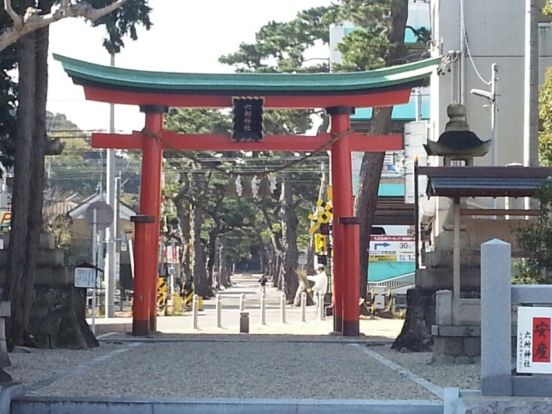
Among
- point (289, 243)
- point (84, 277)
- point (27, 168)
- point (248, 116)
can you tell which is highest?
point (248, 116)

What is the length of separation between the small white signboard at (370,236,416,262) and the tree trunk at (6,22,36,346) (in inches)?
1168

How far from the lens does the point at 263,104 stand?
24.4 m

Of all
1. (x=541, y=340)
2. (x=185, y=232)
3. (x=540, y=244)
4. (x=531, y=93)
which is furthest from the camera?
(x=185, y=232)

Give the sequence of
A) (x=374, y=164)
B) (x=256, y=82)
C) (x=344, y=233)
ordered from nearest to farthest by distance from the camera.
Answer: (x=344, y=233) < (x=256, y=82) < (x=374, y=164)

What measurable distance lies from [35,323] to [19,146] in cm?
370

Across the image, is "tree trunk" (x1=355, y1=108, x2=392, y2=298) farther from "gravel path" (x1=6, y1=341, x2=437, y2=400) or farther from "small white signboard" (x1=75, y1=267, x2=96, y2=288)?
"small white signboard" (x1=75, y1=267, x2=96, y2=288)

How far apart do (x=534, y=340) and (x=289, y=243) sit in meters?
41.6

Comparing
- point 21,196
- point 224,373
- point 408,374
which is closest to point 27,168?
point 21,196

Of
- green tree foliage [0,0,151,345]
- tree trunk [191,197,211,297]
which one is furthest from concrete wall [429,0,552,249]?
tree trunk [191,197,211,297]

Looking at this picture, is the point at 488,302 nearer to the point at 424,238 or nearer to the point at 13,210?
the point at 13,210

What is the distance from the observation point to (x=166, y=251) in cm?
5322

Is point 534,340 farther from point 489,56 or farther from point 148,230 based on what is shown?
point 489,56

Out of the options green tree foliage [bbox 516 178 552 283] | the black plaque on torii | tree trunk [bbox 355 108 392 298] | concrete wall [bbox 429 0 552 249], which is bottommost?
green tree foliage [bbox 516 178 552 283]

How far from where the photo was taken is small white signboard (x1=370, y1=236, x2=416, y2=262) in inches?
1848
